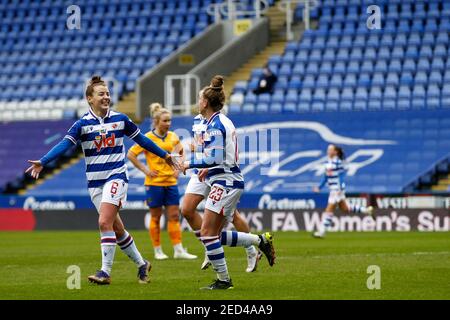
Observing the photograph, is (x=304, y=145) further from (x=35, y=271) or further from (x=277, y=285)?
(x=277, y=285)

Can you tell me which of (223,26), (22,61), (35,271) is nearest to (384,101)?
(223,26)

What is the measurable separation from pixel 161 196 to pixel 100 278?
5902 mm

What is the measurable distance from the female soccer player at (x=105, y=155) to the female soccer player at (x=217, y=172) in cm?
89

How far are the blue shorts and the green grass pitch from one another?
112 cm

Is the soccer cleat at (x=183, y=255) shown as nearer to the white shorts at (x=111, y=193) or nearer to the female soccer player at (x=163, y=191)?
the female soccer player at (x=163, y=191)

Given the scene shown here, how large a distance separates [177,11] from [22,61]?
644 cm

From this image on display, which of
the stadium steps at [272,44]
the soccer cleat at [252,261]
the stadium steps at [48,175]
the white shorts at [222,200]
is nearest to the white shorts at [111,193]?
the white shorts at [222,200]

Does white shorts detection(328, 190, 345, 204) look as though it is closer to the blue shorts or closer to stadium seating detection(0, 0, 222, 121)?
the blue shorts

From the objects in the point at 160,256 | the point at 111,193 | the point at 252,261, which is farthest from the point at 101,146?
the point at 160,256

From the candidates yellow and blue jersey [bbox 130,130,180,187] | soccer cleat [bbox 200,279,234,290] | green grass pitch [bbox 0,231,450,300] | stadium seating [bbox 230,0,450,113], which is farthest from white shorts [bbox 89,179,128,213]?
stadium seating [bbox 230,0,450,113]

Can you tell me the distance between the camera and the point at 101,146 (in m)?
13.3

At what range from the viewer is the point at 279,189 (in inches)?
1253

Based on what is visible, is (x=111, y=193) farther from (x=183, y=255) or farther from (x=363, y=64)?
(x=363, y=64)

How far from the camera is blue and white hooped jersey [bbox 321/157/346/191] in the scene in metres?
26.6
